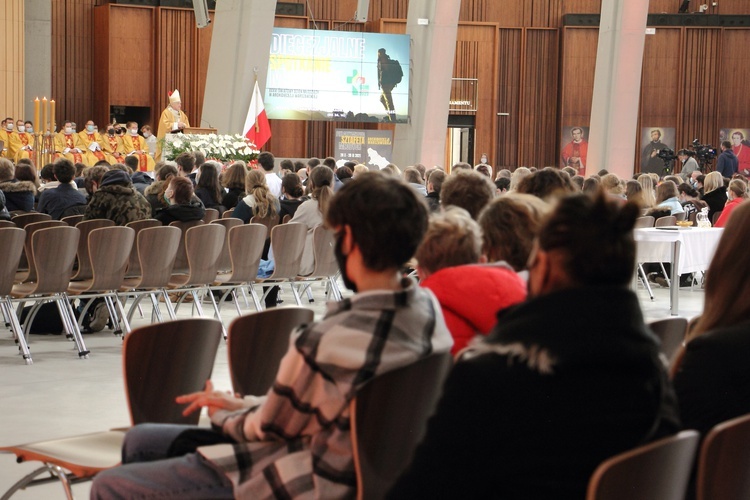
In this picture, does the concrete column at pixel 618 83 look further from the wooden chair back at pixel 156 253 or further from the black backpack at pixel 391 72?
the wooden chair back at pixel 156 253

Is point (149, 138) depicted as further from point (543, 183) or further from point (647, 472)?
point (647, 472)

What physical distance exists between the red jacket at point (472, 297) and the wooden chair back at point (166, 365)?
0.80m

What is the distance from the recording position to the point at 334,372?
7.96 feet

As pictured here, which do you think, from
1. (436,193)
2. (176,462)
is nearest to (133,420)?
(176,462)

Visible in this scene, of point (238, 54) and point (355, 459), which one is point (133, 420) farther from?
point (238, 54)

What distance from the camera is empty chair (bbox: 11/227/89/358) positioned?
260 inches

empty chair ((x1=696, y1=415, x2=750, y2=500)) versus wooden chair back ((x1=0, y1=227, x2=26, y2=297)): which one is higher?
empty chair ((x1=696, y1=415, x2=750, y2=500))

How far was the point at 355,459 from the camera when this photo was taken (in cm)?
242

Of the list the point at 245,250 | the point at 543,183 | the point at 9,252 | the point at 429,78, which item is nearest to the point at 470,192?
the point at 543,183

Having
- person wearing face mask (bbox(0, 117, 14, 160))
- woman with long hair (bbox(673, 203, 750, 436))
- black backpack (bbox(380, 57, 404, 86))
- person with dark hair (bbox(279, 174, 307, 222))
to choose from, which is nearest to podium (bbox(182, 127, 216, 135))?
person with dark hair (bbox(279, 174, 307, 222))

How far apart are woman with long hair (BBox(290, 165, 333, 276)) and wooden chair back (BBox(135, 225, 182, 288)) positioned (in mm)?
1479

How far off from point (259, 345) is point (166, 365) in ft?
1.09

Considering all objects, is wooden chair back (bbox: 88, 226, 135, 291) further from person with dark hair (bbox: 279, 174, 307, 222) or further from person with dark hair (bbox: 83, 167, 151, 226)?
person with dark hair (bbox: 279, 174, 307, 222)

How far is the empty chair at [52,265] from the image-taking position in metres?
6.61
